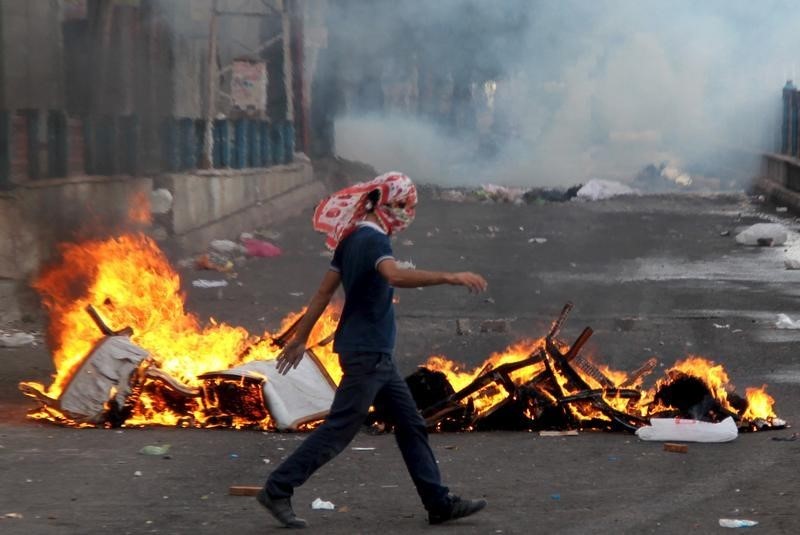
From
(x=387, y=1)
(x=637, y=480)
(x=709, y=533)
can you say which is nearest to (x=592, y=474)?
(x=637, y=480)

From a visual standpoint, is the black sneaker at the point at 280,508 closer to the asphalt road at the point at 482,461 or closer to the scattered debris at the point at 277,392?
the asphalt road at the point at 482,461

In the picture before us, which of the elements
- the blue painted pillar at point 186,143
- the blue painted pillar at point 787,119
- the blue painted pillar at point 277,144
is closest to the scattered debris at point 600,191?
the blue painted pillar at point 787,119

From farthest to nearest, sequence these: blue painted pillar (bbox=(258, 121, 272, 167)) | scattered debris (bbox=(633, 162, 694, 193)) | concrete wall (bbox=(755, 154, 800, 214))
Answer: scattered debris (bbox=(633, 162, 694, 193)) → concrete wall (bbox=(755, 154, 800, 214)) → blue painted pillar (bbox=(258, 121, 272, 167))

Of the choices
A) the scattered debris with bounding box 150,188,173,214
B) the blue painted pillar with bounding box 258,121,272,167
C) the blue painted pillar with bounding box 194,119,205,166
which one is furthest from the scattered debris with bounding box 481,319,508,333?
the blue painted pillar with bounding box 258,121,272,167

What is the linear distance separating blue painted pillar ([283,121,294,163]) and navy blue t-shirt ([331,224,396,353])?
63.1 ft

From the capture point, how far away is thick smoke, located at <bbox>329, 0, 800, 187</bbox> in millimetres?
36500

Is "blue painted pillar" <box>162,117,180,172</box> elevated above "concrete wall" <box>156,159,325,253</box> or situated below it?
above

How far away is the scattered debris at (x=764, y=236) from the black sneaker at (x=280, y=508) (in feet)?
43.7

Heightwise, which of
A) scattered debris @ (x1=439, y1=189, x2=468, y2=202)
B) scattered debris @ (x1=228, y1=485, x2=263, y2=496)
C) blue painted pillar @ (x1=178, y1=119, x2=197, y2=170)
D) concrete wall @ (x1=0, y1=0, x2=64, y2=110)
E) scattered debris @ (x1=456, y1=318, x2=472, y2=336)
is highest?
concrete wall @ (x1=0, y1=0, x2=64, y2=110)

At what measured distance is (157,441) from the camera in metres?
7.40

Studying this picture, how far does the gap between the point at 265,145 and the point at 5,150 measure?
11188 mm

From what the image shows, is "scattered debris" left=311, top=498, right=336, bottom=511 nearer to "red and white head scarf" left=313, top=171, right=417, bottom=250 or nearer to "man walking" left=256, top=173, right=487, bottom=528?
"man walking" left=256, top=173, right=487, bottom=528

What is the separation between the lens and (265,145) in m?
23.3

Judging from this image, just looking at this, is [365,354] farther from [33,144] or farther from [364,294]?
[33,144]
